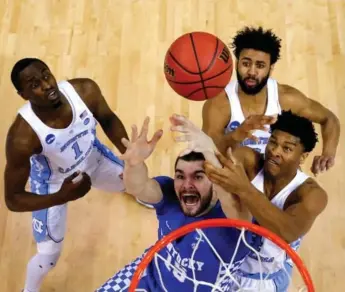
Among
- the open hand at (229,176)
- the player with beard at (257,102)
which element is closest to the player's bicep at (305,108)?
the player with beard at (257,102)

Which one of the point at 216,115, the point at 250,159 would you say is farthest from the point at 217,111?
the point at 250,159

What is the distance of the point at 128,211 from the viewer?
11.4 ft

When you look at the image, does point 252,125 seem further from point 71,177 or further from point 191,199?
point 71,177

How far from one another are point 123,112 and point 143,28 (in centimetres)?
67

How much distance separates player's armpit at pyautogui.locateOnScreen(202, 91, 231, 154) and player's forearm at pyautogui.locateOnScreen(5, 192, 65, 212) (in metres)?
0.70

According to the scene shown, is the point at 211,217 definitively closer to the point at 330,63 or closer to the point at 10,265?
the point at 10,265

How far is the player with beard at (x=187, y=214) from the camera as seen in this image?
8.02 ft

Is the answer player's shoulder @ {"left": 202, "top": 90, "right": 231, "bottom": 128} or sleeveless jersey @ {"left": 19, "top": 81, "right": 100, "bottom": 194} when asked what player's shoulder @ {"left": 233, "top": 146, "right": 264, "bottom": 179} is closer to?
player's shoulder @ {"left": 202, "top": 90, "right": 231, "bottom": 128}

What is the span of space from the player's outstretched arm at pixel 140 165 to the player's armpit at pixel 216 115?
14.4 inches

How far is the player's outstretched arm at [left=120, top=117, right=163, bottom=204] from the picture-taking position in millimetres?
2387

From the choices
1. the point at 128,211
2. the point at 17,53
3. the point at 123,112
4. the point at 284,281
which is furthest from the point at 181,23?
the point at 284,281

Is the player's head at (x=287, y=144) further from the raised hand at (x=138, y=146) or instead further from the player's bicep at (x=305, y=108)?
the raised hand at (x=138, y=146)

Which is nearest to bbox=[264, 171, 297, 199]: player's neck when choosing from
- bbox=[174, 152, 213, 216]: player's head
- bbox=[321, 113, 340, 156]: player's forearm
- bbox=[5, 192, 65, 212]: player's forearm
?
bbox=[174, 152, 213, 216]: player's head

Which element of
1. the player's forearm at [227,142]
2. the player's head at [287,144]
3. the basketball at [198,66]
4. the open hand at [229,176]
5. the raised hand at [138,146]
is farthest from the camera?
the basketball at [198,66]
